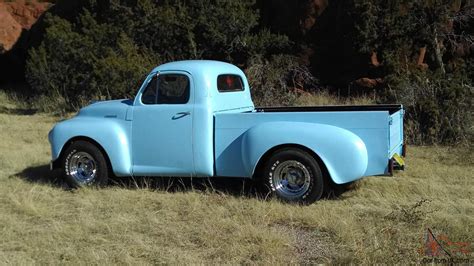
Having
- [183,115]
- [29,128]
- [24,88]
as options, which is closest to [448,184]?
[183,115]

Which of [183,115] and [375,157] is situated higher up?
[183,115]

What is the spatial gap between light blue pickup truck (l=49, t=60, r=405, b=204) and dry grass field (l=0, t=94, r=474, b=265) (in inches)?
13.7

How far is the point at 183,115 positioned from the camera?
745 centimetres

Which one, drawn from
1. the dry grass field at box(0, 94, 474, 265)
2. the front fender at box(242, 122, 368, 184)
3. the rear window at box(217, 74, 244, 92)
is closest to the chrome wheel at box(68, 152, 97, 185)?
the dry grass field at box(0, 94, 474, 265)

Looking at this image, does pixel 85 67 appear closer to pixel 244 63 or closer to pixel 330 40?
pixel 244 63

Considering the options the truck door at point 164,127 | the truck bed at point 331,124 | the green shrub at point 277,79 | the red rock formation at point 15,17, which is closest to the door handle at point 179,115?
the truck door at point 164,127

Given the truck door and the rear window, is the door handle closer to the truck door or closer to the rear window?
the truck door

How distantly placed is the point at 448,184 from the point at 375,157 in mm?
1785

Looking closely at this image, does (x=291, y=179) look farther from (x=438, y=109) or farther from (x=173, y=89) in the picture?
(x=438, y=109)

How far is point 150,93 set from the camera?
7.81 m

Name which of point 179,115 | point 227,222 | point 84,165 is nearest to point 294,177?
point 227,222

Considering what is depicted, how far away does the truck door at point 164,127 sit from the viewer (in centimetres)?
746

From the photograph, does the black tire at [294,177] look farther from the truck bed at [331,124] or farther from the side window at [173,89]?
the side window at [173,89]

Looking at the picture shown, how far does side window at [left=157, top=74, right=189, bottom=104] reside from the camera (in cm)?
758
